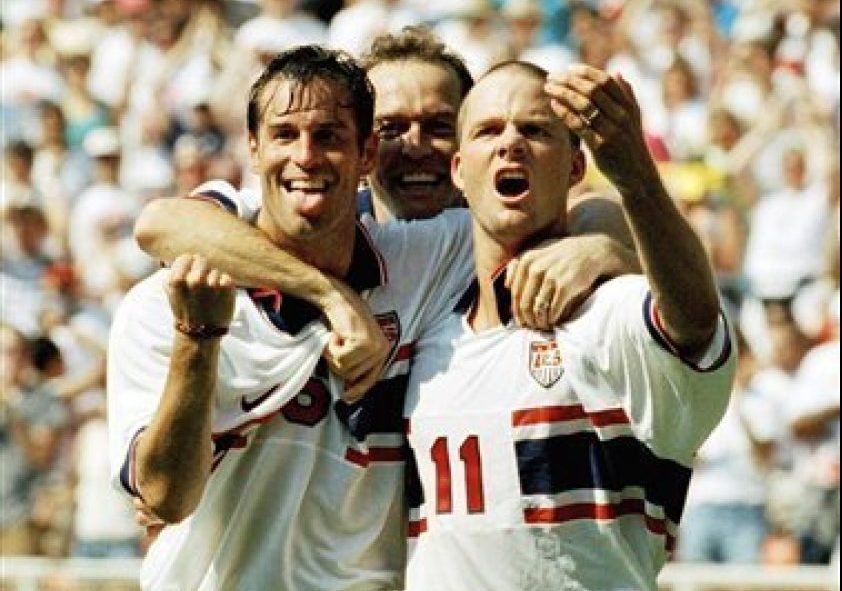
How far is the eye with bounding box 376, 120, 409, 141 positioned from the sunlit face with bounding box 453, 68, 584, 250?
0.87 metres

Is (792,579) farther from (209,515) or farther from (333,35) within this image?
(333,35)

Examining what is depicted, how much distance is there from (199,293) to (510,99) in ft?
3.33

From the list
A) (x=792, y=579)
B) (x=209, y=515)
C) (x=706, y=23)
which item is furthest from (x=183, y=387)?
(x=706, y=23)

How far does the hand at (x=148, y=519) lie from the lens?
6647 millimetres

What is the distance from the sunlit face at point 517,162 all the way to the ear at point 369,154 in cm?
28

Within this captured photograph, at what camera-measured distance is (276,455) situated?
677cm

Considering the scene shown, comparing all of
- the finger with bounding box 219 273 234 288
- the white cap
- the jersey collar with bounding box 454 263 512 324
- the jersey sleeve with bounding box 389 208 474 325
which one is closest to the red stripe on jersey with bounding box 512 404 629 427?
the jersey collar with bounding box 454 263 512 324

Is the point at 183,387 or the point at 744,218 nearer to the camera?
the point at 183,387

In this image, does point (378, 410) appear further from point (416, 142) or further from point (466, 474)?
point (416, 142)

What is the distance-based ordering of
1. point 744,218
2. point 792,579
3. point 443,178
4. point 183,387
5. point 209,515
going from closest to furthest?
point 183,387
point 209,515
point 443,178
point 792,579
point 744,218

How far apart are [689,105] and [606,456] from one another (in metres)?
8.82

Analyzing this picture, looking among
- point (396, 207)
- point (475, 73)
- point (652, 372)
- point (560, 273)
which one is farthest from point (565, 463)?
point (475, 73)

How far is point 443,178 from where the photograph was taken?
300 inches

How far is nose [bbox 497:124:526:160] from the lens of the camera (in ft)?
21.7
